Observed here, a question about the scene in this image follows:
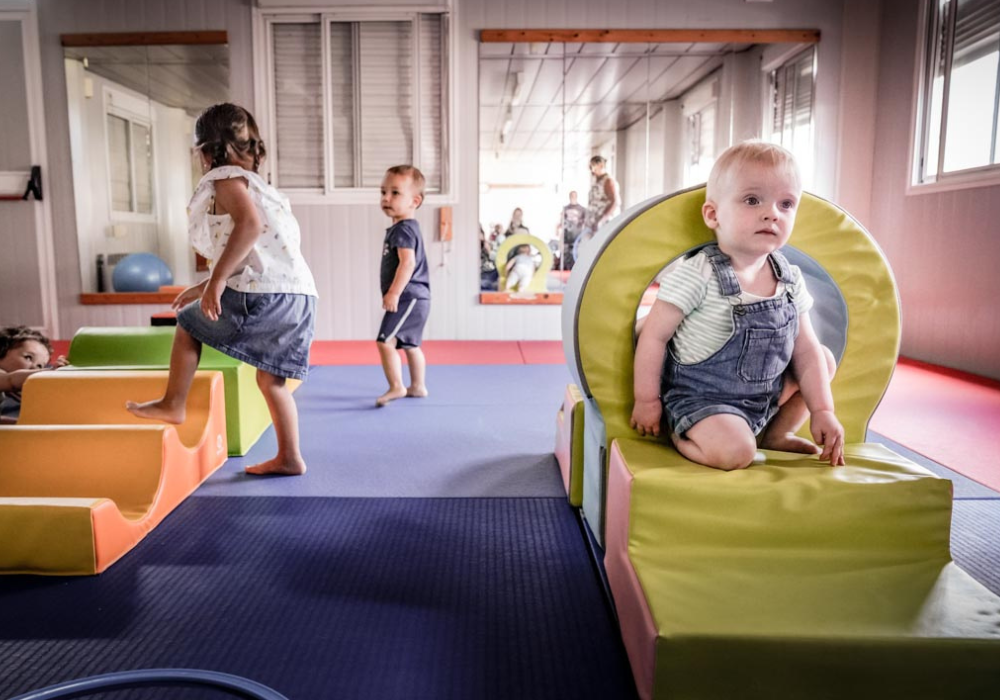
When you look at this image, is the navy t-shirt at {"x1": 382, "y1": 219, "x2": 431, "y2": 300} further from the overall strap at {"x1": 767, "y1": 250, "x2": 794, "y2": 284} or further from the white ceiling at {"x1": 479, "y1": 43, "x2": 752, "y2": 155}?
the white ceiling at {"x1": 479, "y1": 43, "x2": 752, "y2": 155}

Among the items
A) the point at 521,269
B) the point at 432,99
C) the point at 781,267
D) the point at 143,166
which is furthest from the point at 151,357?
the point at 143,166

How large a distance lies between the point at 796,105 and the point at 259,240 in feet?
17.4

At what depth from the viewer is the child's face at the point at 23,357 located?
9.91ft

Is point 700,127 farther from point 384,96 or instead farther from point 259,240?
point 259,240

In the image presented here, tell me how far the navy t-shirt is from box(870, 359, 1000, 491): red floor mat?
2.16m

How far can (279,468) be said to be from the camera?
232 cm

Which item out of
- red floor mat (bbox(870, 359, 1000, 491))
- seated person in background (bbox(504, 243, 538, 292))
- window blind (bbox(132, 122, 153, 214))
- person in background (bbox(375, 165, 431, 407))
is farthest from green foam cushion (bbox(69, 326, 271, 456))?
window blind (bbox(132, 122, 153, 214))

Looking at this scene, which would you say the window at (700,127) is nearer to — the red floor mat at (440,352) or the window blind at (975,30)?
the window blind at (975,30)

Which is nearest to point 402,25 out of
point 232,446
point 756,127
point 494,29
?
point 494,29

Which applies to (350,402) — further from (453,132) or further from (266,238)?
(453,132)

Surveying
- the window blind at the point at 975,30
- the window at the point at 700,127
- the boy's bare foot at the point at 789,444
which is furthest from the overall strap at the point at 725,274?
the window at the point at 700,127

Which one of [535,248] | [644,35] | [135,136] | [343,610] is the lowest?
[343,610]

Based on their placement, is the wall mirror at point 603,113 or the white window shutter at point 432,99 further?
the wall mirror at point 603,113

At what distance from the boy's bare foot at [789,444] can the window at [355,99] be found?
423 cm
